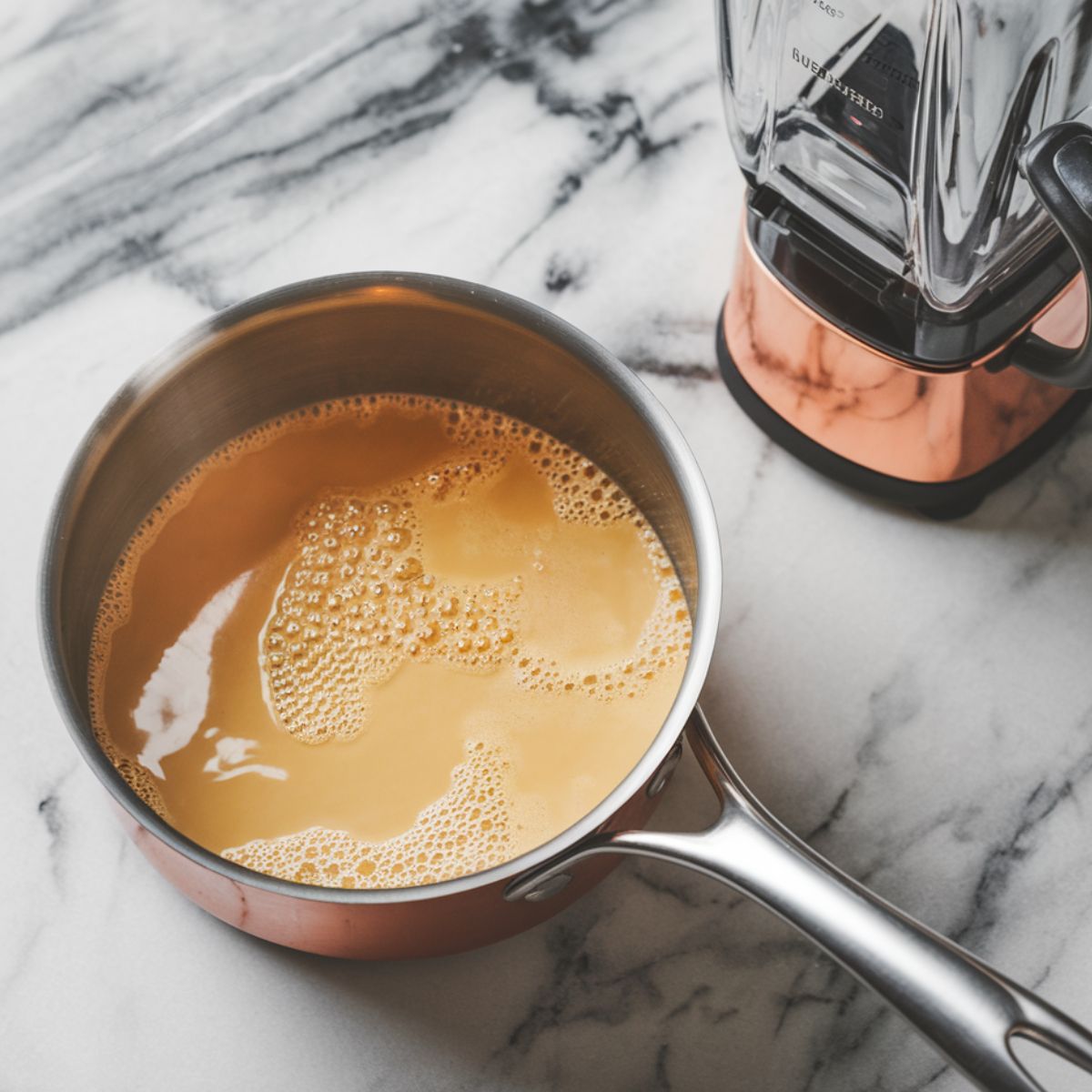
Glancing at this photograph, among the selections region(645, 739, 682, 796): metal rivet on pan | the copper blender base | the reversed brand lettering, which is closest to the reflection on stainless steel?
the reversed brand lettering

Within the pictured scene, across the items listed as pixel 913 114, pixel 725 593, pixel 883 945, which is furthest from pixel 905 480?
pixel 883 945

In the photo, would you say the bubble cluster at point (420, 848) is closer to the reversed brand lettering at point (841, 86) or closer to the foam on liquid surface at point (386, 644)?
the foam on liquid surface at point (386, 644)

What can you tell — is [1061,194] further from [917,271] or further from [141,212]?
[141,212]

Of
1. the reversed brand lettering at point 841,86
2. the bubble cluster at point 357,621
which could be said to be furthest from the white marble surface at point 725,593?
the reversed brand lettering at point 841,86

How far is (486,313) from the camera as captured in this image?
0.75m

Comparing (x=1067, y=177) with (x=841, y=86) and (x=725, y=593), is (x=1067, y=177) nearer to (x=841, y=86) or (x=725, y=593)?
(x=841, y=86)

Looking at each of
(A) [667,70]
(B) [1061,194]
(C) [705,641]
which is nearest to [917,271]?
(B) [1061,194]

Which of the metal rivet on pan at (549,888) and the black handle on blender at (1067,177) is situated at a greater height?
the black handle on blender at (1067,177)

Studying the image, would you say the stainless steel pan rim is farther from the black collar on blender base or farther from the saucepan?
the black collar on blender base

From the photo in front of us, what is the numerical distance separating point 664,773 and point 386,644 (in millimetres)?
203

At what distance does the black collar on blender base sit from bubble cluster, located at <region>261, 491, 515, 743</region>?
24cm

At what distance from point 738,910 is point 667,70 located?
1.87 feet

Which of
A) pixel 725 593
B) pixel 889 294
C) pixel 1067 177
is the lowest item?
pixel 725 593

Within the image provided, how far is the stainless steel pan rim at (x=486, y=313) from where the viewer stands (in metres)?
0.59
